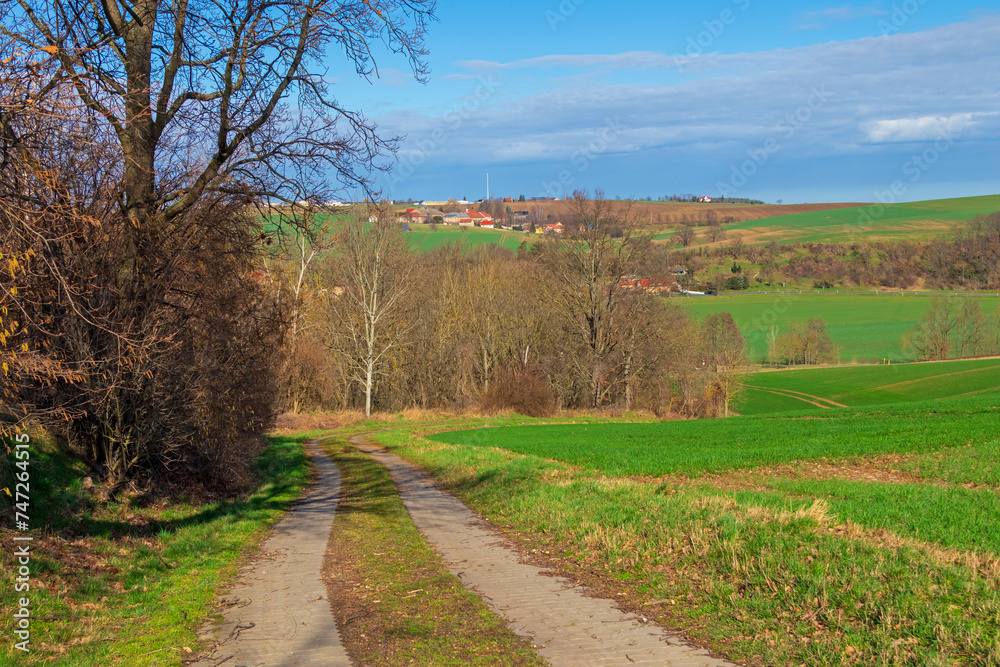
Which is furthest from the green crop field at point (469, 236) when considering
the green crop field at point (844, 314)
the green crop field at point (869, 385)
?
the green crop field at point (869, 385)

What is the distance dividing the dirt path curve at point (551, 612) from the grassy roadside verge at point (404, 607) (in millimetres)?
218

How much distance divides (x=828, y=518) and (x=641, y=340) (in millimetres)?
40066

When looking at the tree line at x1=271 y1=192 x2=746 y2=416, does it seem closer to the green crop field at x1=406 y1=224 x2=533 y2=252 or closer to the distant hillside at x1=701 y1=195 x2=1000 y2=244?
the green crop field at x1=406 y1=224 x2=533 y2=252

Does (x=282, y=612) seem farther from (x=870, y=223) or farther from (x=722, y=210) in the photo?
(x=870, y=223)

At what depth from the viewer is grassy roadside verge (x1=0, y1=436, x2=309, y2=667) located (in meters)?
6.14

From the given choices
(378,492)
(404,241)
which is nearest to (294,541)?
(378,492)

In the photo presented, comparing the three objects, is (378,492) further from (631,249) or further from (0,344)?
(631,249)

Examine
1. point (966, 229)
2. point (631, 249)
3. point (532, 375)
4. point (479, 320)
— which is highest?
point (966, 229)

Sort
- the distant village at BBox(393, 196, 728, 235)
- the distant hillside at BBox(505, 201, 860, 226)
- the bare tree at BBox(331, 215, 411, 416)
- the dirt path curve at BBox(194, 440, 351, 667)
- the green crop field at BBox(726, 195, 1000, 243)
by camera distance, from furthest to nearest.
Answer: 1. the distant hillside at BBox(505, 201, 860, 226)
2. the green crop field at BBox(726, 195, 1000, 243)
3. the distant village at BBox(393, 196, 728, 235)
4. the bare tree at BBox(331, 215, 411, 416)
5. the dirt path curve at BBox(194, 440, 351, 667)

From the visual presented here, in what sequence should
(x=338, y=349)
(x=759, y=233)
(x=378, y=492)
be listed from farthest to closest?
1. (x=759, y=233)
2. (x=338, y=349)
3. (x=378, y=492)

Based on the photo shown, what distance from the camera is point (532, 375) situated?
1857 inches

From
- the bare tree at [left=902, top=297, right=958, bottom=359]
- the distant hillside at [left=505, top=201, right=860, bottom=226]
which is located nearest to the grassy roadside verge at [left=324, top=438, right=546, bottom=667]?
the bare tree at [left=902, top=297, right=958, bottom=359]

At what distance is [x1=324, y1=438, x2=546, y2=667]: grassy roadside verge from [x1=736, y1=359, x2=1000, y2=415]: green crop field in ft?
188

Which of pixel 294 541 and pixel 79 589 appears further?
pixel 294 541
